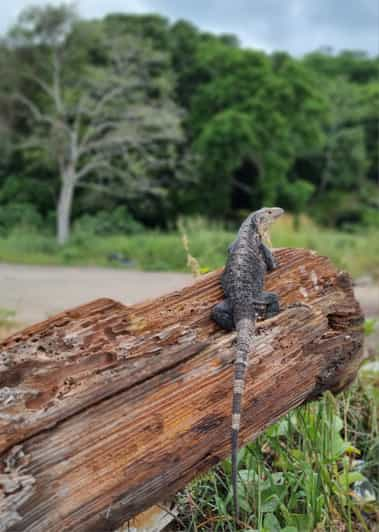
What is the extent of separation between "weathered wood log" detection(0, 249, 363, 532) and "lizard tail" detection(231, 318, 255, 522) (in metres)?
0.07

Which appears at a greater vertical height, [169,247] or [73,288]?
[73,288]

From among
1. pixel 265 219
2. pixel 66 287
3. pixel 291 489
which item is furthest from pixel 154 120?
pixel 291 489

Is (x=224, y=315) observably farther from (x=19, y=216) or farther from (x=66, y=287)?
(x=19, y=216)

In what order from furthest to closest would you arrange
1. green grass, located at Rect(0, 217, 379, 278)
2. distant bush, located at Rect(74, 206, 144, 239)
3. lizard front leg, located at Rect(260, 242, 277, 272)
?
1. distant bush, located at Rect(74, 206, 144, 239)
2. green grass, located at Rect(0, 217, 379, 278)
3. lizard front leg, located at Rect(260, 242, 277, 272)

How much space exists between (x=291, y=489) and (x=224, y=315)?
880 mm

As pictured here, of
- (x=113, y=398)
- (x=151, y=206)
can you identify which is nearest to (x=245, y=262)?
(x=113, y=398)

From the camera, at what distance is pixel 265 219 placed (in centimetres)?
308

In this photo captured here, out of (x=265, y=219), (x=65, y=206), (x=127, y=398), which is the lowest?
(x=65, y=206)

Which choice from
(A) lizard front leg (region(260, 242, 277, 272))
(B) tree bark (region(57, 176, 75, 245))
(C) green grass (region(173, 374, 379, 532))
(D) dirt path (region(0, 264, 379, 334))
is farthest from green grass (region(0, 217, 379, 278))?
(C) green grass (region(173, 374, 379, 532))

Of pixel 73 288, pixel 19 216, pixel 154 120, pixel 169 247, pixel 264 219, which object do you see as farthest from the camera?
pixel 19 216

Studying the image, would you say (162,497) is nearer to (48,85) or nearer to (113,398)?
(113,398)

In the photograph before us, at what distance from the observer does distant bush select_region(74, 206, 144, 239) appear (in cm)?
2247

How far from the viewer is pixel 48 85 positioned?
23.1m

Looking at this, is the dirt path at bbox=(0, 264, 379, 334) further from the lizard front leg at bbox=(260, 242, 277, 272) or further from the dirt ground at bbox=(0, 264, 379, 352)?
the lizard front leg at bbox=(260, 242, 277, 272)
